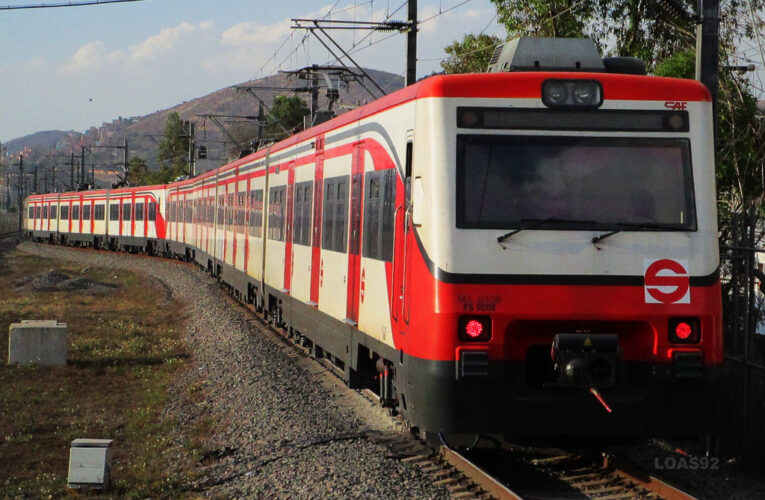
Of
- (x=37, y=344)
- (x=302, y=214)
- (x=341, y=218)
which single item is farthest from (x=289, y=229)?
(x=37, y=344)

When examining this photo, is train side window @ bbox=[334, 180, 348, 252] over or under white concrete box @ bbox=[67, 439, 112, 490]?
over

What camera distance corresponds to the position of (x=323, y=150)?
40.3 ft

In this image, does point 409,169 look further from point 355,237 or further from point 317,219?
point 317,219

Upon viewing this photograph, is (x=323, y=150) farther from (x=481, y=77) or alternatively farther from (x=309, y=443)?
(x=481, y=77)

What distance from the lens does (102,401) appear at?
14.3 meters

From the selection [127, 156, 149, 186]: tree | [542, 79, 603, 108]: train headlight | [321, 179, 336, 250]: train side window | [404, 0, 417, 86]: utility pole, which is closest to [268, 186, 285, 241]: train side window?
[321, 179, 336, 250]: train side window

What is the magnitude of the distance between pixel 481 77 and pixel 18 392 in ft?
32.4

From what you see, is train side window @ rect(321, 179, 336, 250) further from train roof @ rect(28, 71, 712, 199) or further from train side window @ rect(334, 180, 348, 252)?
train roof @ rect(28, 71, 712, 199)

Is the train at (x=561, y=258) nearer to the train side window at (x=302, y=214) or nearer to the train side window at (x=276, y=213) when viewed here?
the train side window at (x=302, y=214)

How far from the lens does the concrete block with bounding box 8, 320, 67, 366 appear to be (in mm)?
17031

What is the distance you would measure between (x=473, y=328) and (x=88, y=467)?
12.7 feet

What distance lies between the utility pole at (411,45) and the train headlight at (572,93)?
446 inches

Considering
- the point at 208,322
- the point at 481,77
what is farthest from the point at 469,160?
the point at 208,322

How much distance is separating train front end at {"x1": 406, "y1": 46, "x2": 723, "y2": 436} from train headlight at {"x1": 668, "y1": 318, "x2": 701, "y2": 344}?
1cm
